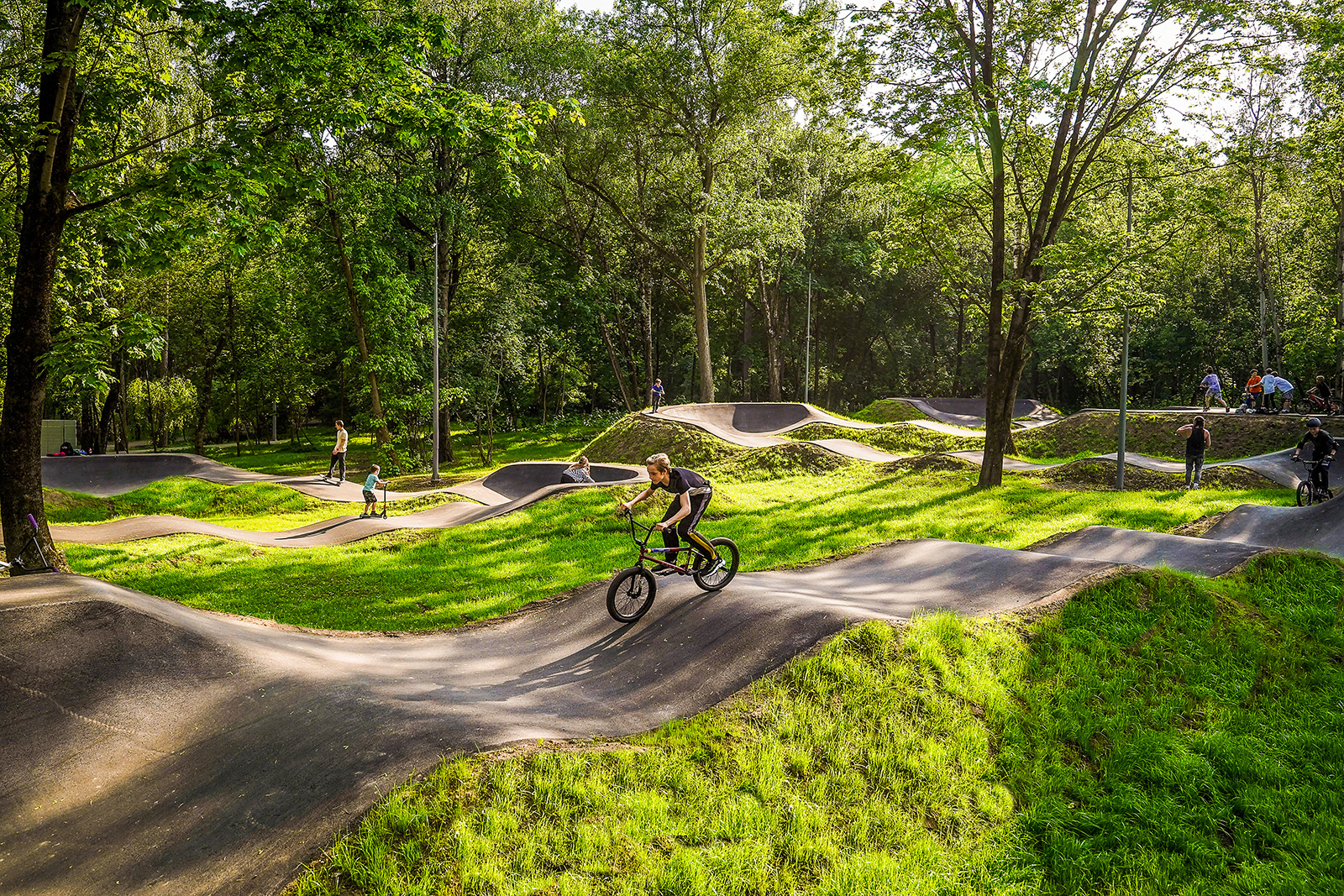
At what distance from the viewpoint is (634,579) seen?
8664 mm

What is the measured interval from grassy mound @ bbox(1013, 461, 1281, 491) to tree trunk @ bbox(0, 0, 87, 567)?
21.5 metres

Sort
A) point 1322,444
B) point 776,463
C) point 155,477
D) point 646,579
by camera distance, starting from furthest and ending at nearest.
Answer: point 155,477 < point 776,463 < point 1322,444 < point 646,579

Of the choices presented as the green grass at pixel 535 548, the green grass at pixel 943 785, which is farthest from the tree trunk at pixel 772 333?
the green grass at pixel 943 785

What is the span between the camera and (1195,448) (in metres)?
17.3

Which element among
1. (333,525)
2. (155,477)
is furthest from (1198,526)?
(155,477)

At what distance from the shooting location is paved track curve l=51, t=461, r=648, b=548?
615 inches

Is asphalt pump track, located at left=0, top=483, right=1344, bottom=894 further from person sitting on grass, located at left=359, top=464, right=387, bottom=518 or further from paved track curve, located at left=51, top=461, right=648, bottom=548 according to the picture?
person sitting on grass, located at left=359, top=464, right=387, bottom=518

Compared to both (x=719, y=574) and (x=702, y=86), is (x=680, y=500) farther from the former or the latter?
(x=702, y=86)

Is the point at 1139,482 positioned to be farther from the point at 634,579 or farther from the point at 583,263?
the point at 583,263

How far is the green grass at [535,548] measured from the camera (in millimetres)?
11320

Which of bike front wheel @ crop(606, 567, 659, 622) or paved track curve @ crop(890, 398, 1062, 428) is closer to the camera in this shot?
bike front wheel @ crop(606, 567, 659, 622)

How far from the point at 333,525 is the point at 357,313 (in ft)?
43.9

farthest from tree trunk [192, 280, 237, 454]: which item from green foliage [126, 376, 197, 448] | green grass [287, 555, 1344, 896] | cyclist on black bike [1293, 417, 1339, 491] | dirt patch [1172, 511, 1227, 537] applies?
cyclist on black bike [1293, 417, 1339, 491]

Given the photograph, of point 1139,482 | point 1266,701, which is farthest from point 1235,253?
point 1266,701
